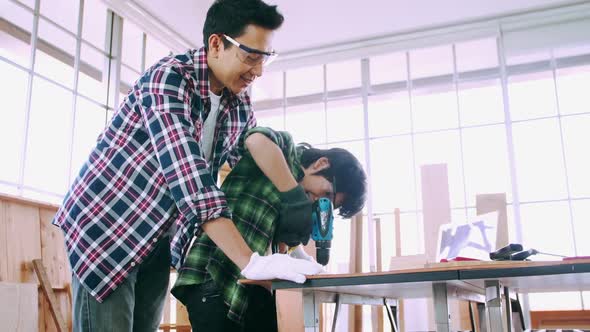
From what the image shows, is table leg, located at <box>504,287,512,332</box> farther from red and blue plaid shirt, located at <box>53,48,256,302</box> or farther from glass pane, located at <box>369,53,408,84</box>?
glass pane, located at <box>369,53,408,84</box>

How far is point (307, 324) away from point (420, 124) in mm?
4552

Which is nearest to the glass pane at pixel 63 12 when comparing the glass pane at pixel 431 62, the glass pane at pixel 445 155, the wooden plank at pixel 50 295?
the wooden plank at pixel 50 295

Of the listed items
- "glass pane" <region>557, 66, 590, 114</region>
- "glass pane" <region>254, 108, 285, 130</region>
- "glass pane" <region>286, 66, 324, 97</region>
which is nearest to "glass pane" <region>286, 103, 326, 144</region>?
"glass pane" <region>254, 108, 285, 130</region>

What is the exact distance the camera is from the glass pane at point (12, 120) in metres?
3.89

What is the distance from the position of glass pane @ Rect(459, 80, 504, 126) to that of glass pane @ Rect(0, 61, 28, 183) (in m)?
3.74

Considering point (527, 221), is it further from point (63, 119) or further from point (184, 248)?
point (184, 248)

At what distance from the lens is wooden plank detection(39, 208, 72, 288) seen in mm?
3516

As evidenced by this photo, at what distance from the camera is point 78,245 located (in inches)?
45.5

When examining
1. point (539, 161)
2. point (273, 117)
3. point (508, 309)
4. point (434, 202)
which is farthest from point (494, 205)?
point (508, 309)

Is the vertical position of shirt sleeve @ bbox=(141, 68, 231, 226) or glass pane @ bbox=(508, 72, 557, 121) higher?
glass pane @ bbox=(508, 72, 557, 121)

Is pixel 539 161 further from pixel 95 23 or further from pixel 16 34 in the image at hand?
pixel 16 34

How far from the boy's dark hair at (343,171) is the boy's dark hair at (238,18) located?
1.46ft

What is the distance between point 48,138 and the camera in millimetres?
4293

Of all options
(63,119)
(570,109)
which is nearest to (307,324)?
(63,119)
